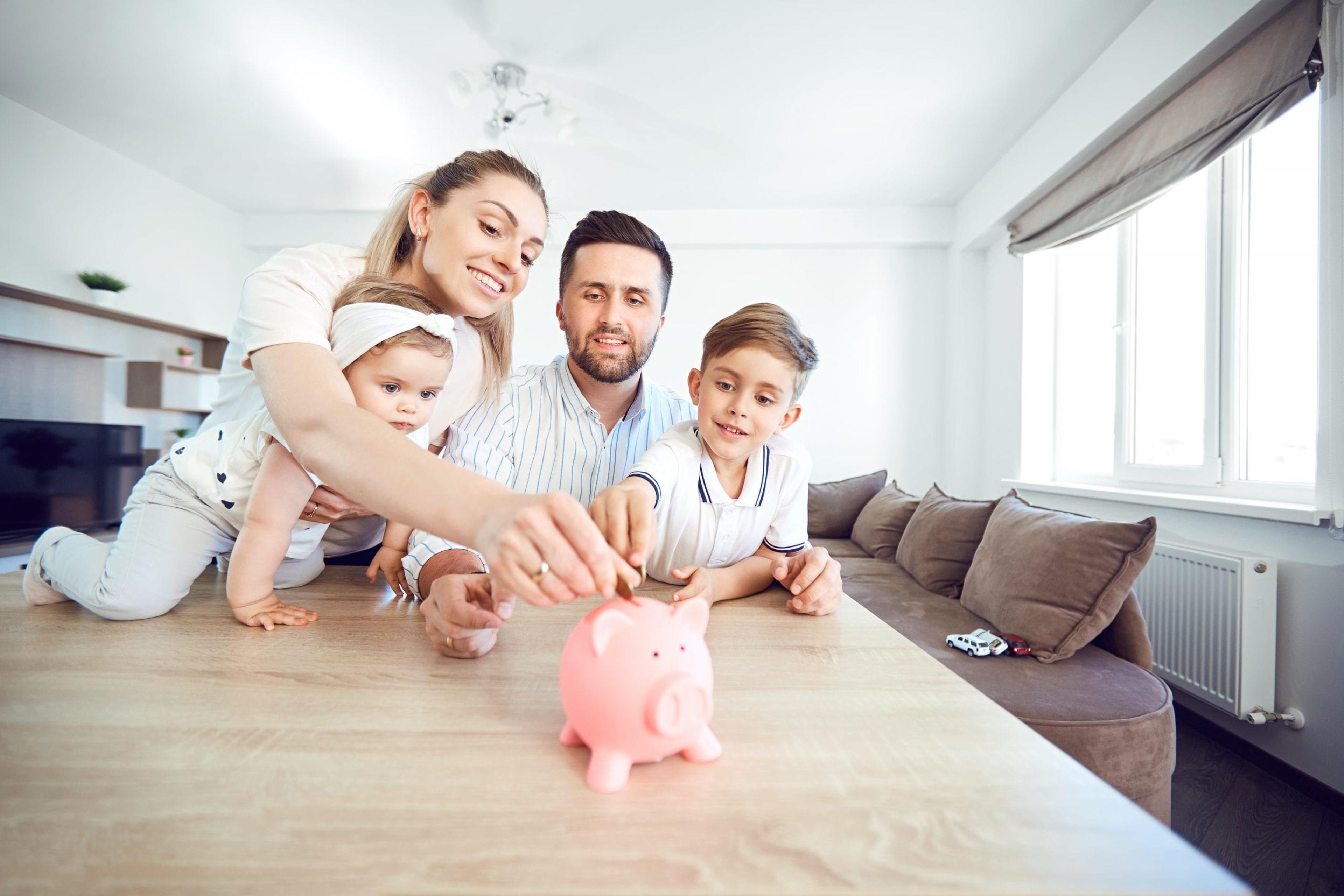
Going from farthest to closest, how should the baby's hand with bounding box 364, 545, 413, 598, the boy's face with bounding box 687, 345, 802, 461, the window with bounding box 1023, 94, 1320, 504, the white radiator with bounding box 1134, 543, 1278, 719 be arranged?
the window with bounding box 1023, 94, 1320, 504, the white radiator with bounding box 1134, 543, 1278, 719, the boy's face with bounding box 687, 345, 802, 461, the baby's hand with bounding box 364, 545, 413, 598

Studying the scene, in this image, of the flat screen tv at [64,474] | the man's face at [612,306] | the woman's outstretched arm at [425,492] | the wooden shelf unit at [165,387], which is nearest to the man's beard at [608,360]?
the man's face at [612,306]

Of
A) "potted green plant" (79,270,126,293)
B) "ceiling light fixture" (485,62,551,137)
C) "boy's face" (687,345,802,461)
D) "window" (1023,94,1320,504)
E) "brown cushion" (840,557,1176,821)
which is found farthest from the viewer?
"potted green plant" (79,270,126,293)

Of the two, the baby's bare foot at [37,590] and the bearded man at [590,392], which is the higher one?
the bearded man at [590,392]

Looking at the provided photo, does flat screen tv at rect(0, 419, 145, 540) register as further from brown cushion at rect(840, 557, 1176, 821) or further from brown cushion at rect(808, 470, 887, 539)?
brown cushion at rect(840, 557, 1176, 821)

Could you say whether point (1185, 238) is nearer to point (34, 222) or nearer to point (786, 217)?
point (786, 217)

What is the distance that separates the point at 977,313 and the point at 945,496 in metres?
2.50

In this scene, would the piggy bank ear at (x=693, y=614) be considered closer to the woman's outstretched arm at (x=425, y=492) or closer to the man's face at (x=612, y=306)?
the woman's outstretched arm at (x=425, y=492)

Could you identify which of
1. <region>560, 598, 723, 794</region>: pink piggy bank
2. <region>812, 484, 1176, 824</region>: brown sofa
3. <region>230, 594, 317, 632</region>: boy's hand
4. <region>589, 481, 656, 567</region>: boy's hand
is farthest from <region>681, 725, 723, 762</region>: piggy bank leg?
<region>812, 484, 1176, 824</region>: brown sofa

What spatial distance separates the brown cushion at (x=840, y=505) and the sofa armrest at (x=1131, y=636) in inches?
102

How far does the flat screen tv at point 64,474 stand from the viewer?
414 cm

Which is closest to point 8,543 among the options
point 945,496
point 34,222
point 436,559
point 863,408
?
point 34,222

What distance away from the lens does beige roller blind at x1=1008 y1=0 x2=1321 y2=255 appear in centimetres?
216

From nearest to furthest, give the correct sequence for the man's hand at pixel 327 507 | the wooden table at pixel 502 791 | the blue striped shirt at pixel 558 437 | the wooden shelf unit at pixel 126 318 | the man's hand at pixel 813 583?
1. the wooden table at pixel 502 791
2. the man's hand at pixel 813 583
3. the man's hand at pixel 327 507
4. the blue striped shirt at pixel 558 437
5. the wooden shelf unit at pixel 126 318

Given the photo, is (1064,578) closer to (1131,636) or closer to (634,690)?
(1131,636)
